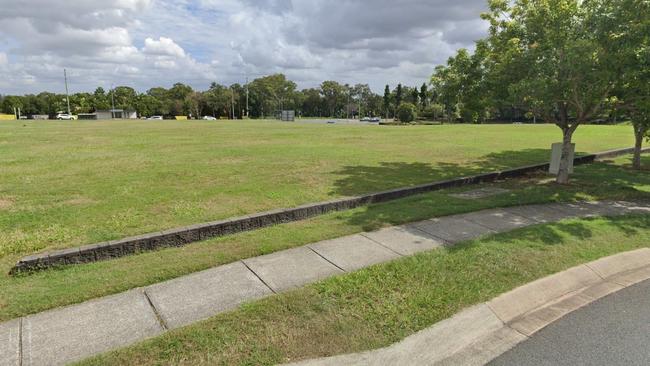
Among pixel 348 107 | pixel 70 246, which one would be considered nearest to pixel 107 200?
pixel 70 246

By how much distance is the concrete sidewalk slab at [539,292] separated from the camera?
13.2ft

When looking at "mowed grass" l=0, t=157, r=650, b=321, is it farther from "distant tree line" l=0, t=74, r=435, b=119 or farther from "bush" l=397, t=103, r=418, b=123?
"distant tree line" l=0, t=74, r=435, b=119

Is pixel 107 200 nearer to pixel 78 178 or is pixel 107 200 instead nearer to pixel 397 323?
pixel 78 178

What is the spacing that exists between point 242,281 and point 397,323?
1.75m

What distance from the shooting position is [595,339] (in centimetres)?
354

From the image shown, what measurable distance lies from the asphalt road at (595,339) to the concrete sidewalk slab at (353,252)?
1886 millimetres

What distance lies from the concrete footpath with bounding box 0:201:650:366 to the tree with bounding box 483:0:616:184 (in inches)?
160

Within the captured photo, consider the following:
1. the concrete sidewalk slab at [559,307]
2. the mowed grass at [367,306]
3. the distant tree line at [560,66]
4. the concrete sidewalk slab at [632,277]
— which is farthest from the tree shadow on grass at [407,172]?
the concrete sidewalk slab at [632,277]

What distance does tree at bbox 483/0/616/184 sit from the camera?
25.1 feet

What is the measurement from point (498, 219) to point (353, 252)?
3.19 m

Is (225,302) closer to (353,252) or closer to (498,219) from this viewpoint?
(353,252)

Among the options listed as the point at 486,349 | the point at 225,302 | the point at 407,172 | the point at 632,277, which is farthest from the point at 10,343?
the point at 407,172

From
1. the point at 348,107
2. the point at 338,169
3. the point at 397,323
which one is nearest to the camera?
the point at 397,323

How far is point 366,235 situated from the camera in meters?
5.88
